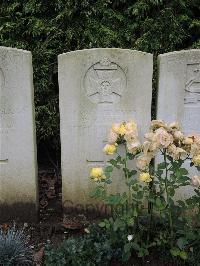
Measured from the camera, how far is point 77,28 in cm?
461

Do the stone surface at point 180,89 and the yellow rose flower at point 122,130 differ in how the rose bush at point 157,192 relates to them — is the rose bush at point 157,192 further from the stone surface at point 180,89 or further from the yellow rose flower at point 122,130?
the stone surface at point 180,89

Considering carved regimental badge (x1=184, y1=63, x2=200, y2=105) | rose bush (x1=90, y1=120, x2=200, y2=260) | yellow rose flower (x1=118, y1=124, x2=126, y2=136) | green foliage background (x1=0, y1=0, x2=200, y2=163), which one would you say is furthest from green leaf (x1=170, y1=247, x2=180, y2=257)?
green foliage background (x1=0, y1=0, x2=200, y2=163)

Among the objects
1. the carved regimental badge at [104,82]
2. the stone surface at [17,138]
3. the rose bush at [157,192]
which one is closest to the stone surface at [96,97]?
the carved regimental badge at [104,82]

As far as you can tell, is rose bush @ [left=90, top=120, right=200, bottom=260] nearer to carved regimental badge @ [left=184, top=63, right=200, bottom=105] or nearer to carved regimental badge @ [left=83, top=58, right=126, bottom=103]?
carved regimental badge @ [left=83, top=58, right=126, bottom=103]

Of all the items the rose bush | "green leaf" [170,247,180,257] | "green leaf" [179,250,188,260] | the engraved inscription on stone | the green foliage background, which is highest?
the green foliage background

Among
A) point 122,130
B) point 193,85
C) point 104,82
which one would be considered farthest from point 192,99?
point 122,130

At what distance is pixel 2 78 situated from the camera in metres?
3.43

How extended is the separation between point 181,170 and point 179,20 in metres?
2.35

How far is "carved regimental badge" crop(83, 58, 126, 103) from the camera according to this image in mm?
3400

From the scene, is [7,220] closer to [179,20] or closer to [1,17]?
[1,17]

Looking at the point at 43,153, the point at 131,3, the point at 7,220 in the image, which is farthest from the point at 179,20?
the point at 7,220

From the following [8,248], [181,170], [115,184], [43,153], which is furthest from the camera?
[43,153]

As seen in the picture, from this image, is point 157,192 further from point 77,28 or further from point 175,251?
point 77,28

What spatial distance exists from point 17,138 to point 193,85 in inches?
58.0
